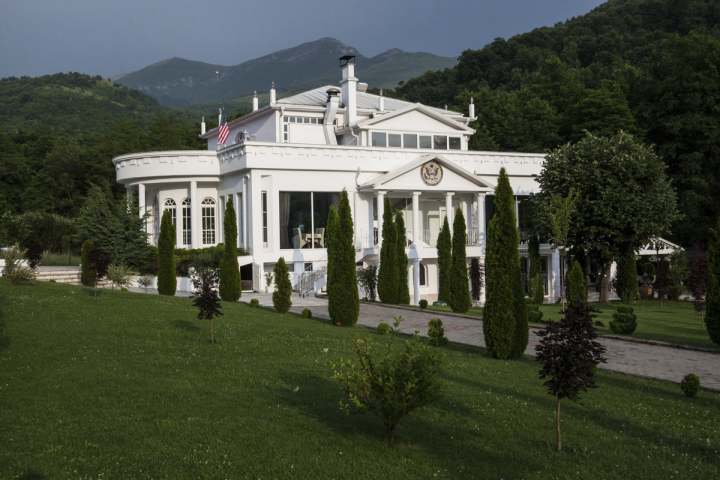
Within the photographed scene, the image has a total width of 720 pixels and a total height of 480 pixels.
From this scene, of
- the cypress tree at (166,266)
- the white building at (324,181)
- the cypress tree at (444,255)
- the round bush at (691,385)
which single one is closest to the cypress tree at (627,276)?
the white building at (324,181)

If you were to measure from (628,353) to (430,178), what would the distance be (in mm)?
17938

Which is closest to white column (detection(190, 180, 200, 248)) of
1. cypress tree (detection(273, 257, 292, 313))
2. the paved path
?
the paved path

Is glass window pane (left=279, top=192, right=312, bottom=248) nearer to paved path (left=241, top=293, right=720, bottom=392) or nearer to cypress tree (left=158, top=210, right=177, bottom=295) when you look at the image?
cypress tree (left=158, top=210, right=177, bottom=295)

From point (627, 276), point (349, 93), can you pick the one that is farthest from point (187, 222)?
point (627, 276)

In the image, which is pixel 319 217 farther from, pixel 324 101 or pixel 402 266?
pixel 324 101

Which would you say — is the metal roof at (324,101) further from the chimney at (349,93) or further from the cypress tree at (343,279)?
the cypress tree at (343,279)

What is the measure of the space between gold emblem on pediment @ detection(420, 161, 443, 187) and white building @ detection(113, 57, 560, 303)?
2.1 inches

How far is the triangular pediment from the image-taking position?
30.5m

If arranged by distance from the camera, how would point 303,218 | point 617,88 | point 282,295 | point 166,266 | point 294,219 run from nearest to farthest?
point 282,295
point 166,266
point 294,219
point 303,218
point 617,88

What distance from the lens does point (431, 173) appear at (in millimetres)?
31625

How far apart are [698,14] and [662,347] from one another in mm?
58360

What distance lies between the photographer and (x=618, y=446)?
754cm

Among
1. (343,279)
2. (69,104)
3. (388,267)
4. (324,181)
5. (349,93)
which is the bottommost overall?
(343,279)

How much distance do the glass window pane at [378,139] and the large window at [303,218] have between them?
14.4 ft
